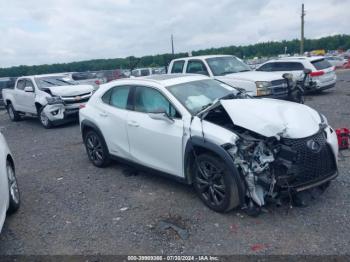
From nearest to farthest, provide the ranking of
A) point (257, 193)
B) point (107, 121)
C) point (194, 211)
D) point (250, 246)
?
point (250, 246)
point (257, 193)
point (194, 211)
point (107, 121)

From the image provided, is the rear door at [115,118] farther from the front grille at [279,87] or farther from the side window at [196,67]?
the front grille at [279,87]

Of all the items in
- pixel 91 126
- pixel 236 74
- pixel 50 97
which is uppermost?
pixel 236 74

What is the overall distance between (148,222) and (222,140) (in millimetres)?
1434

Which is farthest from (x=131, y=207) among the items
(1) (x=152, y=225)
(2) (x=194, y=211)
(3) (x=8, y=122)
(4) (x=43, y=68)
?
(4) (x=43, y=68)

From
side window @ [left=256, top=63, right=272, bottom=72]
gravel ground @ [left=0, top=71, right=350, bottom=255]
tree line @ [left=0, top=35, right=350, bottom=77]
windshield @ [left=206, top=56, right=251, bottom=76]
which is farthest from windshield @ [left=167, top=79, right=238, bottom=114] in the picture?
tree line @ [left=0, top=35, right=350, bottom=77]

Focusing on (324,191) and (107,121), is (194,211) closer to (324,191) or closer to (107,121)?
(324,191)

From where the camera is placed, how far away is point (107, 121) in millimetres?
5762

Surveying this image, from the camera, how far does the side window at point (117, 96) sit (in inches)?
218

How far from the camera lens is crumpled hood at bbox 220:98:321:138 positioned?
391 cm

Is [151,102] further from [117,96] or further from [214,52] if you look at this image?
[214,52]

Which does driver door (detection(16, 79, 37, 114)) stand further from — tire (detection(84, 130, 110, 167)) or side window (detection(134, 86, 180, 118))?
side window (detection(134, 86, 180, 118))

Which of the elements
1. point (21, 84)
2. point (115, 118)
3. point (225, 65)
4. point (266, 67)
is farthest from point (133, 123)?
point (266, 67)

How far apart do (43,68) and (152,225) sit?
6385 centimetres

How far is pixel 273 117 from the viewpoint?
4.07 metres
